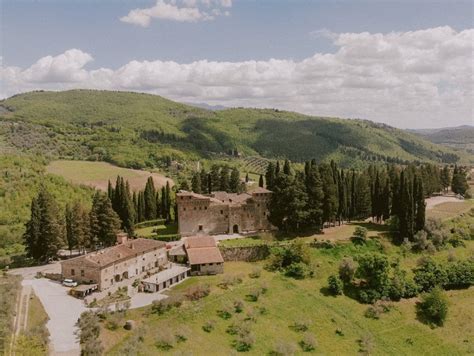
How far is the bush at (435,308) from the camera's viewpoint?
49375 mm

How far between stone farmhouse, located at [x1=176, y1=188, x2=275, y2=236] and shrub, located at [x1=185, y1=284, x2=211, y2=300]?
58.3 ft

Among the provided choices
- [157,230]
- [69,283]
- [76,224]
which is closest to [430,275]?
[157,230]

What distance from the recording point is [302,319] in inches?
1839

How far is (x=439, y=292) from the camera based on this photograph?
50438 mm

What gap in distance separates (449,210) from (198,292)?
51974 millimetres

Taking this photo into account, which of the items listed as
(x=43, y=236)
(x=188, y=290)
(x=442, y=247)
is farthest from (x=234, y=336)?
(x=442, y=247)

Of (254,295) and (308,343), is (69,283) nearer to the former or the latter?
(254,295)

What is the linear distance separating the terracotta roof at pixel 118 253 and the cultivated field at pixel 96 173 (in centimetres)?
6099

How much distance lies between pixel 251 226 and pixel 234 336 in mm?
26825

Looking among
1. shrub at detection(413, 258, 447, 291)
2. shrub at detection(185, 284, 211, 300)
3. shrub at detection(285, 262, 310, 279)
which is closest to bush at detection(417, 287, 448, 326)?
shrub at detection(413, 258, 447, 291)

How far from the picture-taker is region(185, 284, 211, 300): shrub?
47.2 metres

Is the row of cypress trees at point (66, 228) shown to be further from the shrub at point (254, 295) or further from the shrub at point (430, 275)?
the shrub at point (430, 275)

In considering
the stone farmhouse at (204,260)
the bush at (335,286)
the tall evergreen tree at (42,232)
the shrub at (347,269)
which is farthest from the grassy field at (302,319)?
the tall evergreen tree at (42,232)

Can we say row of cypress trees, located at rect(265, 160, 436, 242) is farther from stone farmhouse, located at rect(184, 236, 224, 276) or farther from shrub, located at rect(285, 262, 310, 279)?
stone farmhouse, located at rect(184, 236, 224, 276)
